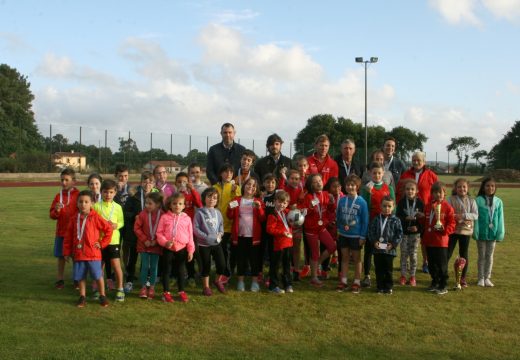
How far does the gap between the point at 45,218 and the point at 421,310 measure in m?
11.4

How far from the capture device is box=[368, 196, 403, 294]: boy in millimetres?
6086

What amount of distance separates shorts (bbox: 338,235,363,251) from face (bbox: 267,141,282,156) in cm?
159

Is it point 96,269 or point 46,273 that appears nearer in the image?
point 96,269

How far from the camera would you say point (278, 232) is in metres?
6.15

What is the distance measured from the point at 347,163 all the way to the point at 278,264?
6.95ft

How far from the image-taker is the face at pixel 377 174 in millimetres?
6543

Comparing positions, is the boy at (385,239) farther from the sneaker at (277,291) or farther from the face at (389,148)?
the face at (389,148)

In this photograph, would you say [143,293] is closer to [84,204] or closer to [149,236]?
[149,236]

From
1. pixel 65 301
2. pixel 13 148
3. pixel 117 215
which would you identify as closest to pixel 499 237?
pixel 117 215

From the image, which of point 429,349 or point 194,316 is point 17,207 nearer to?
point 194,316

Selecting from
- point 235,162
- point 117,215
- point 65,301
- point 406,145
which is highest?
point 406,145

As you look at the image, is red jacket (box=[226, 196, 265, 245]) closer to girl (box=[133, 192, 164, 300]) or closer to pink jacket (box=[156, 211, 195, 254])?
pink jacket (box=[156, 211, 195, 254])

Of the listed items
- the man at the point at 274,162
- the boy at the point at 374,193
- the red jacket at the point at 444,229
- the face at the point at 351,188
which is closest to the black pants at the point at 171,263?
the man at the point at 274,162

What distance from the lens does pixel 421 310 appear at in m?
5.44
